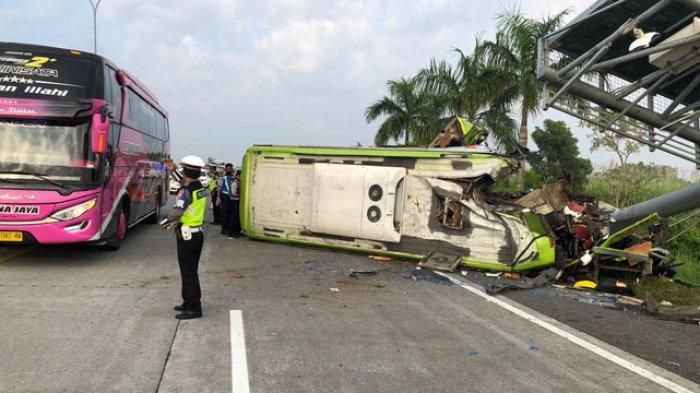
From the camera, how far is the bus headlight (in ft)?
26.1

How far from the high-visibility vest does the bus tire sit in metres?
3.97

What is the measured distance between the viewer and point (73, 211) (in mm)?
8039

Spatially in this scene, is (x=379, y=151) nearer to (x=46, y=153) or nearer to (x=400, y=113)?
(x=46, y=153)

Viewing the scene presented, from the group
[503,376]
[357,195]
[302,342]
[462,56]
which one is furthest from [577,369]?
[462,56]

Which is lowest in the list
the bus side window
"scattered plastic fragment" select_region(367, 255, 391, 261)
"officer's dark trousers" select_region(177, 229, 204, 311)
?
"scattered plastic fragment" select_region(367, 255, 391, 261)

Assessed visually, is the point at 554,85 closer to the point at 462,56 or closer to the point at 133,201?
the point at 133,201

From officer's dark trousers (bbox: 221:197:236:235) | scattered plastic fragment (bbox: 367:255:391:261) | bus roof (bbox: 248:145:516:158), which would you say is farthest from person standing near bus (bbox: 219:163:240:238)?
scattered plastic fragment (bbox: 367:255:391:261)

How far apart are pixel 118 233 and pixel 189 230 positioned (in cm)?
456

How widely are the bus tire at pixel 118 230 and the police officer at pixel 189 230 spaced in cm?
395

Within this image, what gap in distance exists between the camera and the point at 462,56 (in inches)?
975

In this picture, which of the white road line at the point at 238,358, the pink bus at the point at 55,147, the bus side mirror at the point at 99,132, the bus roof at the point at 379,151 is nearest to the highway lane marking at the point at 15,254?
the pink bus at the point at 55,147

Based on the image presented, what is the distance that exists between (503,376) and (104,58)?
787 centimetres

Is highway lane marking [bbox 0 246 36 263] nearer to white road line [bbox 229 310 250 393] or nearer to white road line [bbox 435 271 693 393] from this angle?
white road line [bbox 229 310 250 393]

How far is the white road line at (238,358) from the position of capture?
13.5 ft
